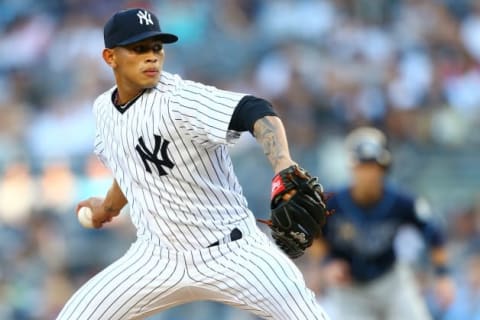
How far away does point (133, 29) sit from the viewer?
5.23 m

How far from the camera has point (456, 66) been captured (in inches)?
480

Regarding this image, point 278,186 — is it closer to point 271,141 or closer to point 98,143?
point 271,141

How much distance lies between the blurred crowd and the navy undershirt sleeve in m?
4.75

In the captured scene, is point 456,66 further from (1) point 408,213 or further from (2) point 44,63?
(2) point 44,63

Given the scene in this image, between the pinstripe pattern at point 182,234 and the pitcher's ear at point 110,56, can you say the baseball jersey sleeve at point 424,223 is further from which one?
the pitcher's ear at point 110,56

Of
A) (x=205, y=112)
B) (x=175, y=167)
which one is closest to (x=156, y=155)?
(x=175, y=167)

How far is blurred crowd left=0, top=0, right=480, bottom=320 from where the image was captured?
36.8 feet

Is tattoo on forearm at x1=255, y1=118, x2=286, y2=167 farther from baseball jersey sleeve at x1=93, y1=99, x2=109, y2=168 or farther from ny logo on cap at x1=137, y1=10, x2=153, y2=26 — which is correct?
baseball jersey sleeve at x1=93, y1=99, x2=109, y2=168

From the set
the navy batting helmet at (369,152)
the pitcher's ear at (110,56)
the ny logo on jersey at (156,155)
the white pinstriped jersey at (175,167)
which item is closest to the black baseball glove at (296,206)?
the white pinstriped jersey at (175,167)

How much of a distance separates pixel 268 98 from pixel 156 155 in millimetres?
7306

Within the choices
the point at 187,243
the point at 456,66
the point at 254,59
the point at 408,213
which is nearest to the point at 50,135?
the point at 254,59

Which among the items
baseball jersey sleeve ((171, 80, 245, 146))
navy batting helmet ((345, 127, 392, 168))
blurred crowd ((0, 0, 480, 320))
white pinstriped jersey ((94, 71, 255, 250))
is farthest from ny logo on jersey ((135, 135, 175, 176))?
blurred crowd ((0, 0, 480, 320))

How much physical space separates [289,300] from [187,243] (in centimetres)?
58

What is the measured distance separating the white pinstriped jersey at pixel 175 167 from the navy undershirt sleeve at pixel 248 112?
0.18 m
